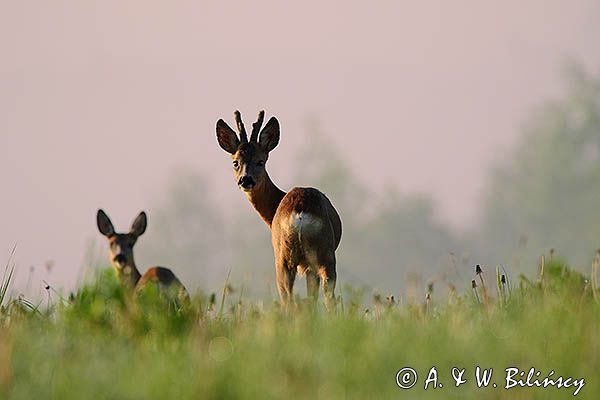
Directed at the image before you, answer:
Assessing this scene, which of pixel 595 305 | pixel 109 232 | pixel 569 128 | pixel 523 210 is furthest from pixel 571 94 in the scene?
pixel 595 305

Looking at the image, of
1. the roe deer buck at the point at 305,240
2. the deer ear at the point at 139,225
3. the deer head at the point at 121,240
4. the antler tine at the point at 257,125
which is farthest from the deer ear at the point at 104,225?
the roe deer buck at the point at 305,240

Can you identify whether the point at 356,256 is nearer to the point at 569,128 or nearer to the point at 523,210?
the point at 523,210

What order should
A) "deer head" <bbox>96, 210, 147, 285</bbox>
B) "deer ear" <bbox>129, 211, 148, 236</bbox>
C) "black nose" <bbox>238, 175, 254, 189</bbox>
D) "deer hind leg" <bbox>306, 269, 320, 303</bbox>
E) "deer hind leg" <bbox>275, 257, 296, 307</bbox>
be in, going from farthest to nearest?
1. "deer ear" <bbox>129, 211, 148, 236</bbox>
2. "deer head" <bbox>96, 210, 147, 285</bbox>
3. "black nose" <bbox>238, 175, 254, 189</bbox>
4. "deer hind leg" <bbox>275, 257, 296, 307</bbox>
5. "deer hind leg" <bbox>306, 269, 320, 303</bbox>

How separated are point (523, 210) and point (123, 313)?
214ft

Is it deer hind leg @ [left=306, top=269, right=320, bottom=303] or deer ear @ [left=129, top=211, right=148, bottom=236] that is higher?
deer ear @ [left=129, top=211, right=148, bottom=236]

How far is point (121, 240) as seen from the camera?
14.4 m

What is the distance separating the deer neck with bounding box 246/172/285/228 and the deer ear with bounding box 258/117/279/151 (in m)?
0.46

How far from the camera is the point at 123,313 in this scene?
6586 mm

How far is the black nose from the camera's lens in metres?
11.0

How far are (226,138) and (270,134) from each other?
50 centimetres

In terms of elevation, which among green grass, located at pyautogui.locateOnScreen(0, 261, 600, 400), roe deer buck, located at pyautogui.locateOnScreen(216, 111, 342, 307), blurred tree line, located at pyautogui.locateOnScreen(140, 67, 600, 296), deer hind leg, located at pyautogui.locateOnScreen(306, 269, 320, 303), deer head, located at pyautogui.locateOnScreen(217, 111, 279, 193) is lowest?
green grass, located at pyautogui.locateOnScreen(0, 261, 600, 400)

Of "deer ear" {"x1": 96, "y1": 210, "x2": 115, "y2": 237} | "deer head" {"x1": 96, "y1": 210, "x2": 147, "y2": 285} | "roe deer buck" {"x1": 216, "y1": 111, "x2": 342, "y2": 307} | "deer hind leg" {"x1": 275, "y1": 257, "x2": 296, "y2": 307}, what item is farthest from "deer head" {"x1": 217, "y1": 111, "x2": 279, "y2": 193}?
"deer ear" {"x1": 96, "y1": 210, "x2": 115, "y2": 237}

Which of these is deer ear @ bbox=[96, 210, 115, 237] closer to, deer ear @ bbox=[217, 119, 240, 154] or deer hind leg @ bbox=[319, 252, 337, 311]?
deer ear @ bbox=[217, 119, 240, 154]

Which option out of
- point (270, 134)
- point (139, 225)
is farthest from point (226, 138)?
point (139, 225)
